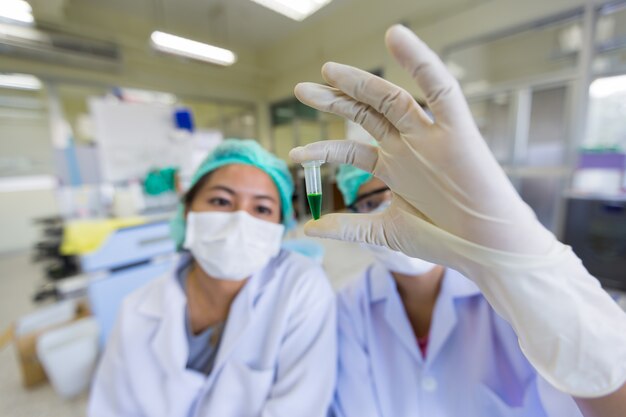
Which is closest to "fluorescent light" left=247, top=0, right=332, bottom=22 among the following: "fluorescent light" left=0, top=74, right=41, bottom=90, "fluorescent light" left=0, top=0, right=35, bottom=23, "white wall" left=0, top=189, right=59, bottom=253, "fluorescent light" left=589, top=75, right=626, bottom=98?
"fluorescent light" left=0, top=0, right=35, bottom=23

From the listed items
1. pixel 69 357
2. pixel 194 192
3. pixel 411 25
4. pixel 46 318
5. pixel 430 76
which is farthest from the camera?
pixel 411 25

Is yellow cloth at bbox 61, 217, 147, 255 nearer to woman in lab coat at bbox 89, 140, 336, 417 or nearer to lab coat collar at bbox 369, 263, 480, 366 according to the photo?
woman in lab coat at bbox 89, 140, 336, 417

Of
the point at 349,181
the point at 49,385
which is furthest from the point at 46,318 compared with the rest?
the point at 349,181

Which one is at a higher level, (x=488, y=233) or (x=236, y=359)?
(x=488, y=233)

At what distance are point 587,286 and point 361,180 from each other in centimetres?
57

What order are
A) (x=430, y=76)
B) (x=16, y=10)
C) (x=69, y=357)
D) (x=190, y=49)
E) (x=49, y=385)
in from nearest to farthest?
(x=430, y=76)
(x=69, y=357)
(x=49, y=385)
(x=16, y=10)
(x=190, y=49)

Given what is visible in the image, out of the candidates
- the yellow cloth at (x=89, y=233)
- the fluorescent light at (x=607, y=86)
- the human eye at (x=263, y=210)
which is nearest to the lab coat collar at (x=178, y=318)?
the human eye at (x=263, y=210)

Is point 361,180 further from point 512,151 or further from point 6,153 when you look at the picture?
point 6,153

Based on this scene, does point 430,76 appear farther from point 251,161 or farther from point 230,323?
point 230,323

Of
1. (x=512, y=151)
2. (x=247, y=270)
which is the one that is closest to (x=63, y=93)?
(x=247, y=270)

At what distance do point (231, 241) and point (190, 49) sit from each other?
10.5 ft

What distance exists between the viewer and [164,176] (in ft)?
5.49

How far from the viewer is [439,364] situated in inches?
29.0

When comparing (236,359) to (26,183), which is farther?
(26,183)
